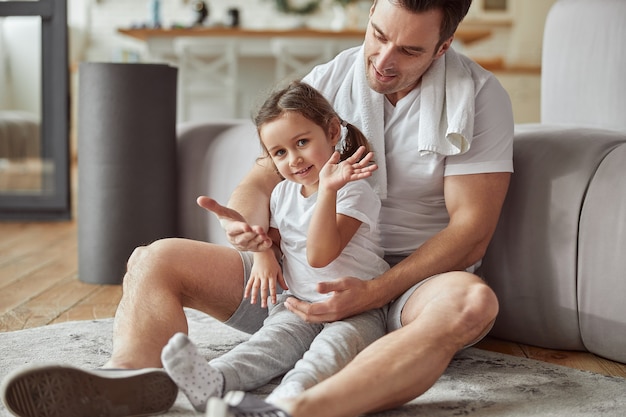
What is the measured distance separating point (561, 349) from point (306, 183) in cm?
75

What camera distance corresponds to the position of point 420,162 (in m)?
1.77

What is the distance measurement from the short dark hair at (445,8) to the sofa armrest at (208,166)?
924 mm

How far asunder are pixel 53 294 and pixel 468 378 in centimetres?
140

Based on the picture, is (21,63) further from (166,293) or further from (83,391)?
(83,391)

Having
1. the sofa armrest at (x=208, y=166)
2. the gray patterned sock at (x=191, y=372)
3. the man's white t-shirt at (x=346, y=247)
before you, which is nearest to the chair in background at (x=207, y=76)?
the sofa armrest at (x=208, y=166)

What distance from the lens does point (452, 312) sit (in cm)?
146

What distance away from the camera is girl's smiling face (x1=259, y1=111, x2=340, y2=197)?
1612mm

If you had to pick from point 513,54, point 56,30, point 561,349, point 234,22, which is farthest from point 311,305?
point 513,54

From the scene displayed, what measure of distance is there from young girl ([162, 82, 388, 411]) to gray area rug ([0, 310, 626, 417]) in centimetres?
9

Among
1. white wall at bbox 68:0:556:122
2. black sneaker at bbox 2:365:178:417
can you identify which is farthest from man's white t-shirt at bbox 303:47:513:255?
white wall at bbox 68:0:556:122

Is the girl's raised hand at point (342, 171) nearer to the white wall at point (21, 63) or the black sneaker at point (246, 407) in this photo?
the black sneaker at point (246, 407)

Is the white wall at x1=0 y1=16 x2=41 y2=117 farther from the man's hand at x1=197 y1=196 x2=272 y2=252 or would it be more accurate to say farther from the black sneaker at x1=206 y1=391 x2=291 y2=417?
the black sneaker at x1=206 y1=391 x2=291 y2=417

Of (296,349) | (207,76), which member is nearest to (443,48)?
(296,349)

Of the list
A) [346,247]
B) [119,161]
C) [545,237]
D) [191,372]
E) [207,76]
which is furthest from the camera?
[207,76]
